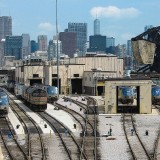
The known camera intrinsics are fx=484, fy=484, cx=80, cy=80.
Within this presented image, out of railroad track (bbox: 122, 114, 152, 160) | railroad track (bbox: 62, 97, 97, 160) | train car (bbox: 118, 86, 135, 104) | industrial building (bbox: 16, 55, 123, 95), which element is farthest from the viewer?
industrial building (bbox: 16, 55, 123, 95)

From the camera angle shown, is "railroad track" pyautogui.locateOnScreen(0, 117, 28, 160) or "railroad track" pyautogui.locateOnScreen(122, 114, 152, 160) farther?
"railroad track" pyautogui.locateOnScreen(122, 114, 152, 160)

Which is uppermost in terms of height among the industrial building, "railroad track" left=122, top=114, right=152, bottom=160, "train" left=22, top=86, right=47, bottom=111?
the industrial building

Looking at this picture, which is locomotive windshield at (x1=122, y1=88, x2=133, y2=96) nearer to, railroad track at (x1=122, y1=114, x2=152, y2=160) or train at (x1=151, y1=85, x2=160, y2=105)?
train at (x1=151, y1=85, x2=160, y2=105)

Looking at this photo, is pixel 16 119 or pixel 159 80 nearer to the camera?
pixel 16 119

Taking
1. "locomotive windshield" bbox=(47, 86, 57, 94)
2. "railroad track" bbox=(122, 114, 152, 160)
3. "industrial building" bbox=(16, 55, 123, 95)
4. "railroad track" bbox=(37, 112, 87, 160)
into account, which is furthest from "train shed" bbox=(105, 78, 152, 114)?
"industrial building" bbox=(16, 55, 123, 95)

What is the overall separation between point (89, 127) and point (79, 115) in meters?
11.7

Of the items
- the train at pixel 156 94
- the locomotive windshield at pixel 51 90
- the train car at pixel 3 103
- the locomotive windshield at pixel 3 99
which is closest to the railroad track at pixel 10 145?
the train car at pixel 3 103

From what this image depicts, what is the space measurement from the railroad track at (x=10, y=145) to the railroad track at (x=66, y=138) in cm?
342

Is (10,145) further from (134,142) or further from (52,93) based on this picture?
(52,93)

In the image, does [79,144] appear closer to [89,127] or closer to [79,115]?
[89,127]

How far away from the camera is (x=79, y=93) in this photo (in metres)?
116

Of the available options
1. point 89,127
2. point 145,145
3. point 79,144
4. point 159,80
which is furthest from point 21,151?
point 159,80

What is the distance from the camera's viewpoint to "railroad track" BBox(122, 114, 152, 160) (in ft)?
114

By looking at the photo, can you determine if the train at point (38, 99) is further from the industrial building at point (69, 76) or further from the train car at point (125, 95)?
the industrial building at point (69, 76)
